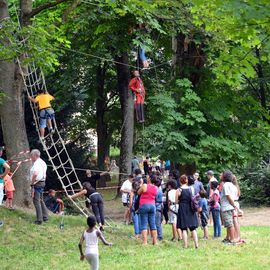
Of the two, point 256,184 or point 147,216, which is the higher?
point 256,184

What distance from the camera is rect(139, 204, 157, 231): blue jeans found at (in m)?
12.1

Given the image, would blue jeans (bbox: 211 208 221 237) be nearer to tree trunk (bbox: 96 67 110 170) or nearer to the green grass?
the green grass

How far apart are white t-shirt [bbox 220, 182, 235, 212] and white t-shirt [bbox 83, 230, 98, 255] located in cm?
437

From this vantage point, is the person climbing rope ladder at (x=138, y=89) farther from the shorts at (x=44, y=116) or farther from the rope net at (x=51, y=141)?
the shorts at (x=44, y=116)

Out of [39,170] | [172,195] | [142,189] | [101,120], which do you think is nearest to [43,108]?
[39,170]

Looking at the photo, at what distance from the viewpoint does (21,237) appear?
1203 centimetres

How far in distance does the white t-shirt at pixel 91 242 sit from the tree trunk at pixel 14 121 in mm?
5816

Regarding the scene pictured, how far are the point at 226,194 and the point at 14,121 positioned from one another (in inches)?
222

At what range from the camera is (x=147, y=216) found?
39.9ft

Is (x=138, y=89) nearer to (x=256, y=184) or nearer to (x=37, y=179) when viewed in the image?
(x=37, y=179)

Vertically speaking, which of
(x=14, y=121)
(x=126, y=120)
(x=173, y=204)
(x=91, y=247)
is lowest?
(x=91, y=247)

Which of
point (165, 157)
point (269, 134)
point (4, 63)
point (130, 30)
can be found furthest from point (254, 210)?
point (4, 63)

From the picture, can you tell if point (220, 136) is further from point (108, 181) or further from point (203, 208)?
point (108, 181)

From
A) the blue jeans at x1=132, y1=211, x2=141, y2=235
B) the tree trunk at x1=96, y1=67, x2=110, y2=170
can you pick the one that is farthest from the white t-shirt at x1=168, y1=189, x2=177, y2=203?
the tree trunk at x1=96, y1=67, x2=110, y2=170
